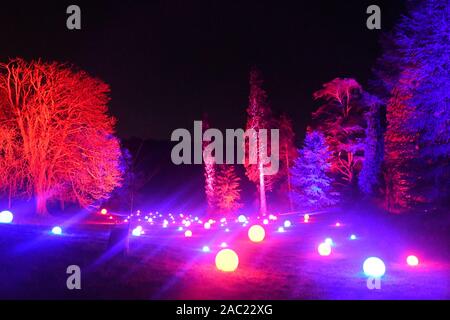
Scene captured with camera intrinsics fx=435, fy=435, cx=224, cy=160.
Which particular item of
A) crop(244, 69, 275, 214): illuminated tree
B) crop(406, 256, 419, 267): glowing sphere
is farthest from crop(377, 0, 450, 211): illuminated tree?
crop(244, 69, 275, 214): illuminated tree

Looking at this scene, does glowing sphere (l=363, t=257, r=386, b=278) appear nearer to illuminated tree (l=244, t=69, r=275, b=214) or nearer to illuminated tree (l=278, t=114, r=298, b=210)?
illuminated tree (l=244, t=69, r=275, b=214)

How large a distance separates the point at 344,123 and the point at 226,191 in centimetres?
1685

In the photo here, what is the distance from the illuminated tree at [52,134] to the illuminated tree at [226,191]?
25.4m

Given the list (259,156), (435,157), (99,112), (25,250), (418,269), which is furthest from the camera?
(259,156)

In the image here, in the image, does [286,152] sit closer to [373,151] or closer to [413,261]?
[373,151]

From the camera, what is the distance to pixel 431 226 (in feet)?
66.3

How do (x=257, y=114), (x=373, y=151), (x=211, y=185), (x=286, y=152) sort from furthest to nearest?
(x=211, y=185) < (x=286, y=152) < (x=257, y=114) < (x=373, y=151)

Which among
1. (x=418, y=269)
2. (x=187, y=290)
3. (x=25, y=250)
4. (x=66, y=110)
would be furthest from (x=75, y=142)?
(x=418, y=269)

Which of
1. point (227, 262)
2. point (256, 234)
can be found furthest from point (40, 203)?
point (227, 262)

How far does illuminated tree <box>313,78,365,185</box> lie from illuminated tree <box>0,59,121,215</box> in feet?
78.3

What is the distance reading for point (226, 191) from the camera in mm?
52781

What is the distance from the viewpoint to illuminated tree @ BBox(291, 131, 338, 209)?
146ft

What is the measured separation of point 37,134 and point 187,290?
1856 cm

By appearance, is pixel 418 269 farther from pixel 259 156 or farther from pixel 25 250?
pixel 259 156
